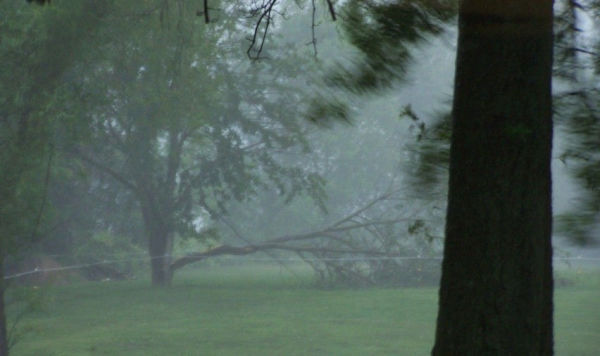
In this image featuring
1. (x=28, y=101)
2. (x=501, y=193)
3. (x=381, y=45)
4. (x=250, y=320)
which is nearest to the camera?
(x=501, y=193)

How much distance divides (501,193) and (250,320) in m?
10.9

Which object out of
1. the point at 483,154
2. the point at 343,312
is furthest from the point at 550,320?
the point at 343,312

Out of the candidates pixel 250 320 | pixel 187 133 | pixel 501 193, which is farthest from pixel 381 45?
pixel 187 133

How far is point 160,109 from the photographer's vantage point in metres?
15.4

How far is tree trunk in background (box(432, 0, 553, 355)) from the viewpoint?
3008mm

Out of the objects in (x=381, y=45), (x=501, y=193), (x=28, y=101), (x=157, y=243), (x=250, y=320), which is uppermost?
(x=28, y=101)

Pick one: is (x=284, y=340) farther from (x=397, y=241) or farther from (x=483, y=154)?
(x=483, y=154)

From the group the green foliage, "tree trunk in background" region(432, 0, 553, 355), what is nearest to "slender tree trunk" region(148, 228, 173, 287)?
the green foliage

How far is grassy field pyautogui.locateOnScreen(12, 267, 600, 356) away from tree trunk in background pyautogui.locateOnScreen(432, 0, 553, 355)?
707cm

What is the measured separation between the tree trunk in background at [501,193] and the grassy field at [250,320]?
278 inches

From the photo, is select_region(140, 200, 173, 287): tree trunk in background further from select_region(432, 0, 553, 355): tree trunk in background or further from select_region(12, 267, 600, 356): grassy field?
select_region(432, 0, 553, 355): tree trunk in background

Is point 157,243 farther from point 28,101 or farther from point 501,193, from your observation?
point 501,193

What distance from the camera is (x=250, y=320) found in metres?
13.6

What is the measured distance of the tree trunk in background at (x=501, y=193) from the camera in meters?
3.01
